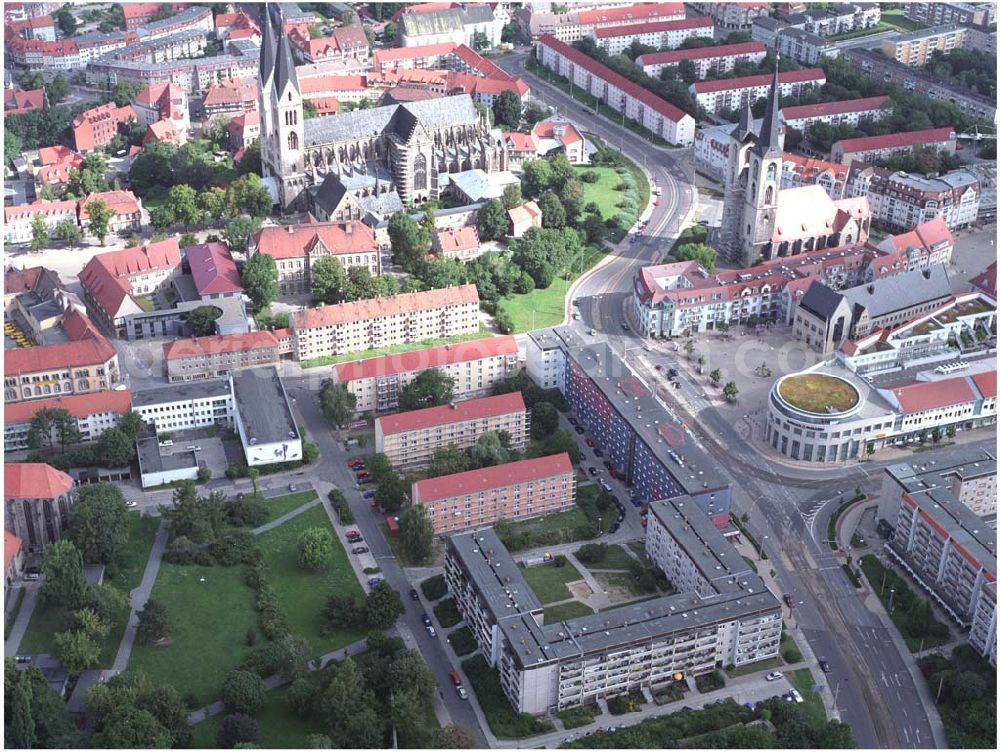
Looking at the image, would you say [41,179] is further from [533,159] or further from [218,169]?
[533,159]

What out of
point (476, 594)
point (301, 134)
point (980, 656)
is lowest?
point (980, 656)

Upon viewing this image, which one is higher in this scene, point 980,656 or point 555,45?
point 555,45

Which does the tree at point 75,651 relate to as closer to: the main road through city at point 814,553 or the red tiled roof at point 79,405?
the red tiled roof at point 79,405

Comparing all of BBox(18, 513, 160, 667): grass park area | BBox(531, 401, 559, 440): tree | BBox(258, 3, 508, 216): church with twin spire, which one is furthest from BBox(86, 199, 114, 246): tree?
BBox(531, 401, 559, 440): tree

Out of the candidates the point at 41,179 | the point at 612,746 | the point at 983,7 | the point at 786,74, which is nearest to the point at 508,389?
the point at 612,746

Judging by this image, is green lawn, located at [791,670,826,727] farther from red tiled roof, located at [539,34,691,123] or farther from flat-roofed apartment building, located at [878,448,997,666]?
red tiled roof, located at [539,34,691,123]

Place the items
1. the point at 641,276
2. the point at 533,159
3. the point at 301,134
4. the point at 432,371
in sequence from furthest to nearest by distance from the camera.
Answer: the point at 533,159, the point at 301,134, the point at 641,276, the point at 432,371
